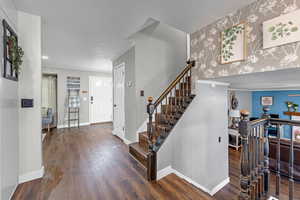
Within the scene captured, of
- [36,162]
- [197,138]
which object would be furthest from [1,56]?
[197,138]

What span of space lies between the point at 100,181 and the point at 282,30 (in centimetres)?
292

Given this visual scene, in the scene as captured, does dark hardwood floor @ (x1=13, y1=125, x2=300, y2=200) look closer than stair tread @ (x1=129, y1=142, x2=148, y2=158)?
Yes

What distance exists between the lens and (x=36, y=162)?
1935mm

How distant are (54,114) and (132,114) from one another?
4027 mm

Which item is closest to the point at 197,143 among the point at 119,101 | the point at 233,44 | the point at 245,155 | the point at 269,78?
the point at 245,155

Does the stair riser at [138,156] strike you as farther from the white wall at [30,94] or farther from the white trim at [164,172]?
the white wall at [30,94]

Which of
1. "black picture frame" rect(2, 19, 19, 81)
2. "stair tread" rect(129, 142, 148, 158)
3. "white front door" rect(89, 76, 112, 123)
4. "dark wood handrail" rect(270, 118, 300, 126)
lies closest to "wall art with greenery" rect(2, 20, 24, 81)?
"black picture frame" rect(2, 19, 19, 81)

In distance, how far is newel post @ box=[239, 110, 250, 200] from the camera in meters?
1.28

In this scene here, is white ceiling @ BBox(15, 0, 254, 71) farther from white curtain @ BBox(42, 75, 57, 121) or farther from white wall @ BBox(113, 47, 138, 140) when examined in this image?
white curtain @ BBox(42, 75, 57, 121)

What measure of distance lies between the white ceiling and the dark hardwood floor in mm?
2476

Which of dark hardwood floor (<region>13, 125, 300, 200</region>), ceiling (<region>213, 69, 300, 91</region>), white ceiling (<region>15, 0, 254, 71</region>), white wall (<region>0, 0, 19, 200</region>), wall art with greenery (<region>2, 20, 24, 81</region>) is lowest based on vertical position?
dark hardwood floor (<region>13, 125, 300, 200</region>)

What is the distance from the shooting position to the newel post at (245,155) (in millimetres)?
1284

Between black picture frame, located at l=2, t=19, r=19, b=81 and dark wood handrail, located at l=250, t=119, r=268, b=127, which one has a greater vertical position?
black picture frame, located at l=2, t=19, r=19, b=81

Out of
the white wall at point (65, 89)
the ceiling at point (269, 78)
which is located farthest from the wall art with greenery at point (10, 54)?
the white wall at point (65, 89)
